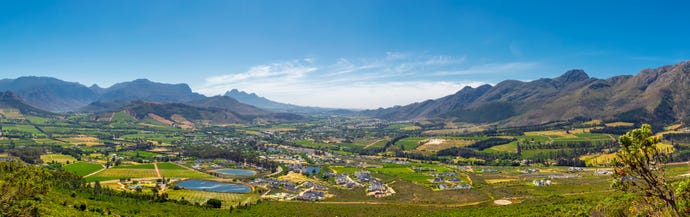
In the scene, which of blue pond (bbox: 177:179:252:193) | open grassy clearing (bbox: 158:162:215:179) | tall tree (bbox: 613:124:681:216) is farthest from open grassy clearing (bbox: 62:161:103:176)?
tall tree (bbox: 613:124:681:216)

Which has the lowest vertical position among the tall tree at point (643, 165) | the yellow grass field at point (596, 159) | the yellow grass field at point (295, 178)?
the yellow grass field at point (295, 178)

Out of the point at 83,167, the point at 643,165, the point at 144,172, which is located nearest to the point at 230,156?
the point at 144,172

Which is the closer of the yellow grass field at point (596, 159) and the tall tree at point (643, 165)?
the tall tree at point (643, 165)

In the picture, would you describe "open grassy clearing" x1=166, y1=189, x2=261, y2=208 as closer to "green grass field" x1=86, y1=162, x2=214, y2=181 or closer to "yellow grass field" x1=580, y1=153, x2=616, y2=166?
"green grass field" x1=86, y1=162, x2=214, y2=181

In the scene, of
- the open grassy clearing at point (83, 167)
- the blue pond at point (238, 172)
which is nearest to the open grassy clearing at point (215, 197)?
the blue pond at point (238, 172)

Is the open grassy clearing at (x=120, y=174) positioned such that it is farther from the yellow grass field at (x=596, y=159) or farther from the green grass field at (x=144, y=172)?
the yellow grass field at (x=596, y=159)

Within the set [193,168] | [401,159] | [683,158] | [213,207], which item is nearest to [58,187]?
[213,207]
